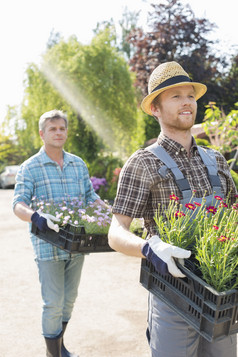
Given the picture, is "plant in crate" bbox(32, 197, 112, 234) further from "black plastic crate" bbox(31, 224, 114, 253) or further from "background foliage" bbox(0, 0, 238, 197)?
"background foliage" bbox(0, 0, 238, 197)

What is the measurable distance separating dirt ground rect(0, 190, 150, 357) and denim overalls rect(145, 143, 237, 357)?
1.58m

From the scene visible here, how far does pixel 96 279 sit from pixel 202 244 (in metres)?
3.98

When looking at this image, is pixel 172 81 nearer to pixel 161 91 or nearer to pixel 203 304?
pixel 161 91

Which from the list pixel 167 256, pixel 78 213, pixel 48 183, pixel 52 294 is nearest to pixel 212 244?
pixel 167 256

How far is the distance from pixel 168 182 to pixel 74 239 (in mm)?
1091

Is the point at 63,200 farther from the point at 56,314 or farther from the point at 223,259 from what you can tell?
the point at 223,259

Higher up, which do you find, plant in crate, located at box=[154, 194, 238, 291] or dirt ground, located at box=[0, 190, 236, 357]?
plant in crate, located at box=[154, 194, 238, 291]

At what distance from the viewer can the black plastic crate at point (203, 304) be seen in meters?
1.46

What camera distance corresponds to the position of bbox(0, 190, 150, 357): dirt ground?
3.45 m

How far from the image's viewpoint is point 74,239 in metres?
2.77

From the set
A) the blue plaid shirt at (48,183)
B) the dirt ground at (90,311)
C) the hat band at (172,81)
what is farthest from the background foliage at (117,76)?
the hat band at (172,81)

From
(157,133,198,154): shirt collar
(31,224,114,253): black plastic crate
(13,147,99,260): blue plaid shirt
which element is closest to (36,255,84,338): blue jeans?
(13,147,99,260): blue plaid shirt

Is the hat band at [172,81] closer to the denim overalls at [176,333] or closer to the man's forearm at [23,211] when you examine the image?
the denim overalls at [176,333]

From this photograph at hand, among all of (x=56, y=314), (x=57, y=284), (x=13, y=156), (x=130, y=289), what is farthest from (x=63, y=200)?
(x=13, y=156)
